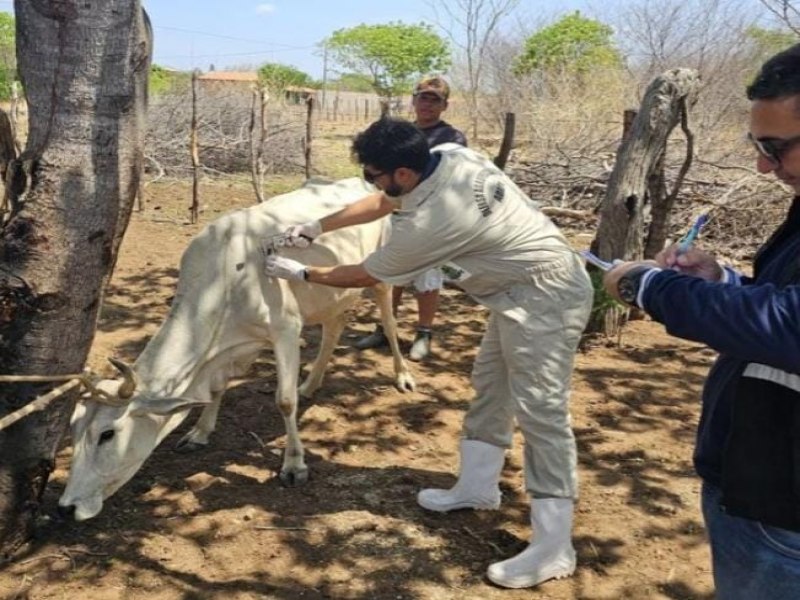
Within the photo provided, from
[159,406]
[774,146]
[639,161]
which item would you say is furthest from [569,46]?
[774,146]

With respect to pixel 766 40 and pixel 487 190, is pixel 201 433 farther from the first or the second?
pixel 766 40

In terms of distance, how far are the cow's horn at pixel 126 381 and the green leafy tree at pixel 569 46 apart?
82.7 feet

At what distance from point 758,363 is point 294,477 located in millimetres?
3302

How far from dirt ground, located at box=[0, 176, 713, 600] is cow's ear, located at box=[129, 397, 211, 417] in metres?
0.63

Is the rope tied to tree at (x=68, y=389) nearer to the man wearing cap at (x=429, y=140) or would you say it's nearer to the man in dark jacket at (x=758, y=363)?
the man in dark jacket at (x=758, y=363)

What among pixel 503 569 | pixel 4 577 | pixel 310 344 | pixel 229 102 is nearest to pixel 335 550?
pixel 503 569

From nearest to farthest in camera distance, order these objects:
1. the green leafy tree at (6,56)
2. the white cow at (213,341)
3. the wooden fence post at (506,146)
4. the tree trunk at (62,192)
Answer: the tree trunk at (62,192), the white cow at (213,341), the wooden fence post at (506,146), the green leafy tree at (6,56)

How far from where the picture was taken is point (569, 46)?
34.6 meters

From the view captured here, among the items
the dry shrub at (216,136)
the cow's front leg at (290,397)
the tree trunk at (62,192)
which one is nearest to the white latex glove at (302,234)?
the cow's front leg at (290,397)

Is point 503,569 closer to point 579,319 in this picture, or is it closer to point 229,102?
point 579,319

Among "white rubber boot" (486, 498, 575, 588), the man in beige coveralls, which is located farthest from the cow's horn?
"white rubber boot" (486, 498, 575, 588)

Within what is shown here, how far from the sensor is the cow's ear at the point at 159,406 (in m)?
3.83

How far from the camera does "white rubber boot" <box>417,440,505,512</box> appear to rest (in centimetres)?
414

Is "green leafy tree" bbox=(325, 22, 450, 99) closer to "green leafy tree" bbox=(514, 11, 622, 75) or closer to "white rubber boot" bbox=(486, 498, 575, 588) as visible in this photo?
"green leafy tree" bbox=(514, 11, 622, 75)
